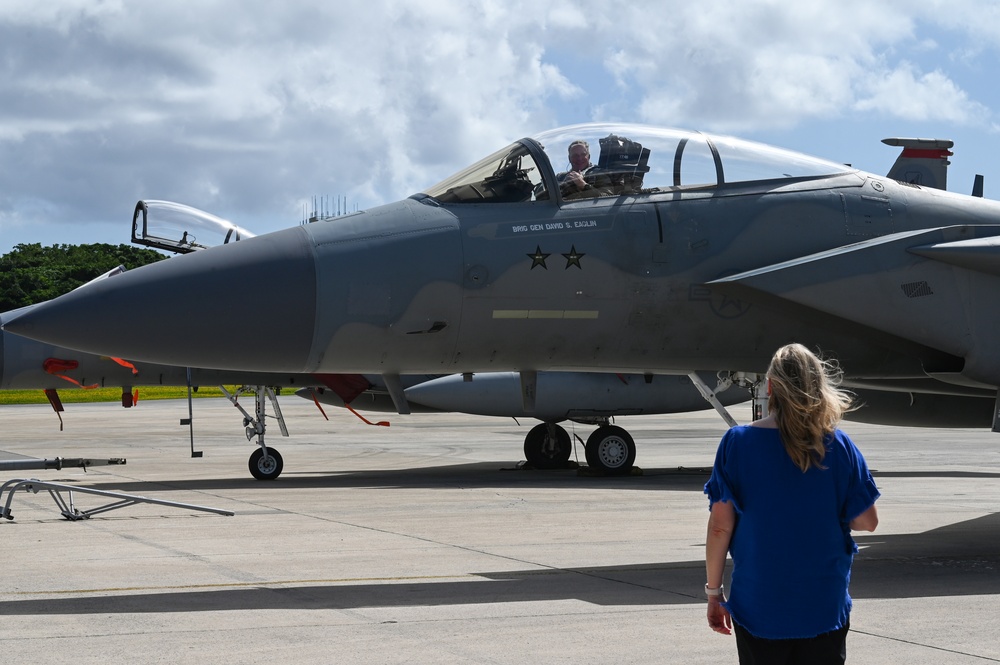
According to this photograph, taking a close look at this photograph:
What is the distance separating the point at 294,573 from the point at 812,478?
477 cm

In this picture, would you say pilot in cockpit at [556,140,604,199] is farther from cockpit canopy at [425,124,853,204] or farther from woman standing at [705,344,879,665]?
woman standing at [705,344,879,665]

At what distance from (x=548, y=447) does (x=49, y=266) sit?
4996 cm

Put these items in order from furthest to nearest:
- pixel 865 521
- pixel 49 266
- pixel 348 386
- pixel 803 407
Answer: pixel 49 266 → pixel 348 386 → pixel 865 521 → pixel 803 407

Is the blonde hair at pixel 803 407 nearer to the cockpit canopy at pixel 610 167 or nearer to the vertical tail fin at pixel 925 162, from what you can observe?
the cockpit canopy at pixel 610 167

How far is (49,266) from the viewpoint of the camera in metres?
60.8

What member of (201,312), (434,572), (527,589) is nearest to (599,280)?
(527,589)

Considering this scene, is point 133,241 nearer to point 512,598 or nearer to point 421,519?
point 421,519

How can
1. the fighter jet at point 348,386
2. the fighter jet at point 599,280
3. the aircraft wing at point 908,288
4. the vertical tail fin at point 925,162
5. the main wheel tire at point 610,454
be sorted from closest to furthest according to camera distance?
the fighter jet at point 599,280
the aircraft wing at point 908,288
the vertical tail fin at point 925,162
the fighter jet at point 348,386
the main wheel tire at point 610,454

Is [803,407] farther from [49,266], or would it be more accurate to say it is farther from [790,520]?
[49,266]

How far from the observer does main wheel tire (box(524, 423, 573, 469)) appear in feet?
57.1

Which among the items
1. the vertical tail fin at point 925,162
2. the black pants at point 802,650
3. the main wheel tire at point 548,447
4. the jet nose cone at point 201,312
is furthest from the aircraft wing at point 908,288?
the main wheel tire at point 548,447

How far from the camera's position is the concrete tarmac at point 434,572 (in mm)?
5301

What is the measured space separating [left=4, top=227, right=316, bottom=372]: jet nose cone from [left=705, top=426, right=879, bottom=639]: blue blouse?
12.1ft

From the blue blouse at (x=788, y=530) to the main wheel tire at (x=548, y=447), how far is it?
14.0 meters
